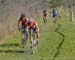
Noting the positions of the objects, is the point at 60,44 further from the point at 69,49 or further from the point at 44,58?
the point at 44,58

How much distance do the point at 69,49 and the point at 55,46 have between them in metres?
1.28

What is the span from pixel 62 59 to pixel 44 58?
2.95 feet

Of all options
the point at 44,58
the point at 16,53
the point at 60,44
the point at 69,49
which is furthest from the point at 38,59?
the point at 60,44

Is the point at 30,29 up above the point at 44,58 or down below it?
above

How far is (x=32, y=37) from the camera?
19500mm

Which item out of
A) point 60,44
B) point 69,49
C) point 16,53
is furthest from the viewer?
point 60,44

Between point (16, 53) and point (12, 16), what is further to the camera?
point (12, 16)

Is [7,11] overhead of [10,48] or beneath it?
overhead

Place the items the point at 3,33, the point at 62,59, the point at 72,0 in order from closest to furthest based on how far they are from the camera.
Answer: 1. the point at 62,59
2. the point at 3,33
3. the point at 72,0

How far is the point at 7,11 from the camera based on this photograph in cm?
3045

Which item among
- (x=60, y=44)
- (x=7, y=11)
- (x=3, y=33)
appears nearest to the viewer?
(x=60, y=44)

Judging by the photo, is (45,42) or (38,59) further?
(45,42)

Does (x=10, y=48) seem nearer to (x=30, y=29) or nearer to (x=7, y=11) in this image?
(x=30, y=29)

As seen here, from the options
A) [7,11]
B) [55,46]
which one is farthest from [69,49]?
[7,11]
